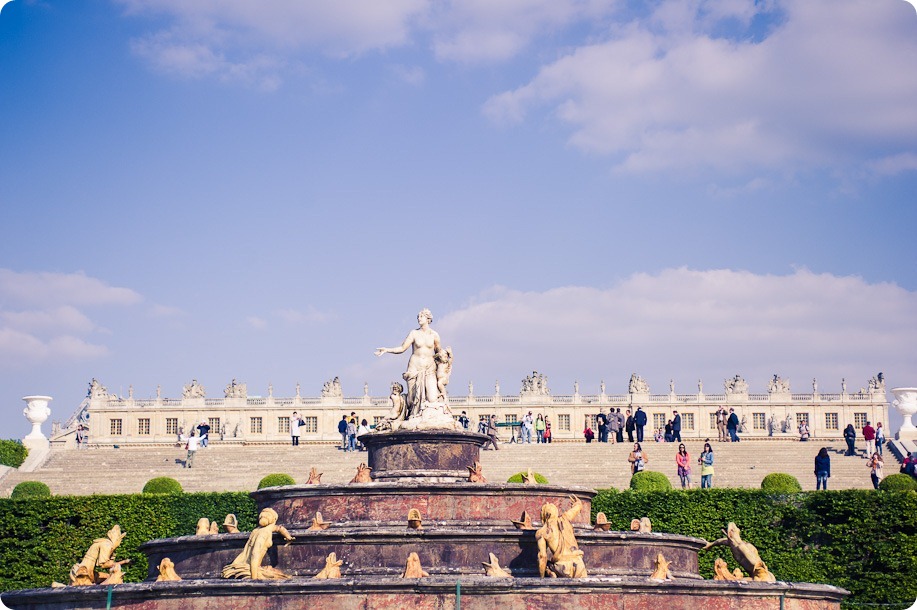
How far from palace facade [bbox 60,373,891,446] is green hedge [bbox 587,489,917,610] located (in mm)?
44920

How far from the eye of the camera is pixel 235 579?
15430 mm

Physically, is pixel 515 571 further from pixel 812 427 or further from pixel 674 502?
pixel 812 427

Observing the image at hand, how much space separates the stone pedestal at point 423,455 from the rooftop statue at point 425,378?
21.7 inches

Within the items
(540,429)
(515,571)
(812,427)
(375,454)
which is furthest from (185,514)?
(812,427)

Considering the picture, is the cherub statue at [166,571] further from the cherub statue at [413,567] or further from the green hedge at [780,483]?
the green hedge at [780,483]

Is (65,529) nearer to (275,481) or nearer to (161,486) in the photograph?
(161,486)

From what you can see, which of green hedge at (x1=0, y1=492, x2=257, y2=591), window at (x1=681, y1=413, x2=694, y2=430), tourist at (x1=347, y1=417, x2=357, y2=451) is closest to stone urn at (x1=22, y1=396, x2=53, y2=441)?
tourist at (x1=347, y1=417, x2=357, y2=451)

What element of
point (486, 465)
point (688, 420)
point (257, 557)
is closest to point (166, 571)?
point (257, 557)

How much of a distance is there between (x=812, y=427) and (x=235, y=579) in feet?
201

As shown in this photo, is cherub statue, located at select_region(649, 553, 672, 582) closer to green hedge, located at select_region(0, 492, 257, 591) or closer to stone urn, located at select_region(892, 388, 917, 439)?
green hedge, located at select_region(0, 492, 257, 591)

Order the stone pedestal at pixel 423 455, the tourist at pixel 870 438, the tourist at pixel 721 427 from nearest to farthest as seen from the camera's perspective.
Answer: the stone pedestal at pixel 423 455 → the tourist at pixel 870 438 → the tourist at pixel 721 427

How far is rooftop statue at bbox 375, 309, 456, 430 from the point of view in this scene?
2083cm

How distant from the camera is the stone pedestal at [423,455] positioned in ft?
65.6

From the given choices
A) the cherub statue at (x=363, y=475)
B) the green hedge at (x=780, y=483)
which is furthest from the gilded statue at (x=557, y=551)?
the green hedge at (x=780, y=483)
